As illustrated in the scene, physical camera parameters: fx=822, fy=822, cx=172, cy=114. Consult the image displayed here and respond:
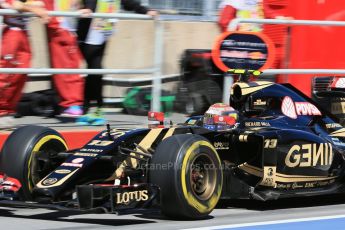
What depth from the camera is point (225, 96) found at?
9273 millimetres

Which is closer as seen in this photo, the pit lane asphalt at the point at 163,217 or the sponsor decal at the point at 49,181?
the pit lane asphalt at the point at 163,217

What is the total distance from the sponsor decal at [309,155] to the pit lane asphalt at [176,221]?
1.33 feet

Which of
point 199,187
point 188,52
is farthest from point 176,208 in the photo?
point 188,52

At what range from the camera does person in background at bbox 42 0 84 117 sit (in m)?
8.72

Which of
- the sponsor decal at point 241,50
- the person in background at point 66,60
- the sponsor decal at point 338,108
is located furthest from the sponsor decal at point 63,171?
the sponsor decal at point 241,50

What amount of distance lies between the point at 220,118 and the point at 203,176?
2.31 feet

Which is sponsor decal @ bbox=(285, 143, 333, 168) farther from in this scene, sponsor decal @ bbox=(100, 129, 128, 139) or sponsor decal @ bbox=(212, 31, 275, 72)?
sponsor decal @ bbox=(212, 31, 275, 72)

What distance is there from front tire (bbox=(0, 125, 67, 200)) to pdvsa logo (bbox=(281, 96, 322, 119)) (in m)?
2.15

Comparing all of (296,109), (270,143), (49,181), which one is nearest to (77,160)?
(49,181)

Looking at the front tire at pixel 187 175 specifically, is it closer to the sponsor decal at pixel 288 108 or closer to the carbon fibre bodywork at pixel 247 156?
the carbon fibre bodywork at pixel 247 156

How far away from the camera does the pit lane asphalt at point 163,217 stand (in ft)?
20.4

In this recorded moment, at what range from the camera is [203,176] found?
6.50 metres

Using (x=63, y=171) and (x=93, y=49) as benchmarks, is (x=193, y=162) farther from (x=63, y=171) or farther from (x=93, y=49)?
(x=93, y=49)

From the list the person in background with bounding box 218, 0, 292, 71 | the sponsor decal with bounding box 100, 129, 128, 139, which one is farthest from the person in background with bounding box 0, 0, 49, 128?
the person in background with bounding box 218, 0, 292, 71
